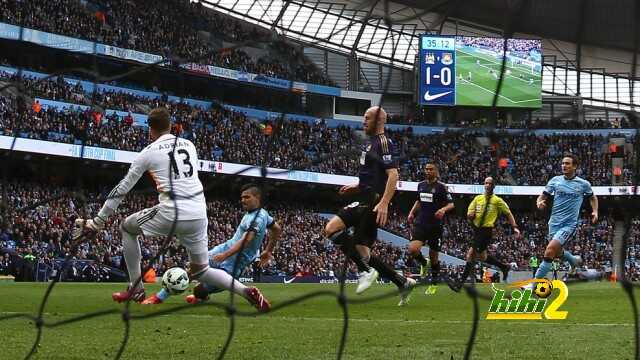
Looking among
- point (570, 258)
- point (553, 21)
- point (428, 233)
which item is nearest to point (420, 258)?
point (428, 233)

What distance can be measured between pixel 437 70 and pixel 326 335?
35.5 meters

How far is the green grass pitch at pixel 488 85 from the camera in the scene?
3891 cm

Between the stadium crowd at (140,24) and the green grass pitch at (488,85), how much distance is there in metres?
8.70

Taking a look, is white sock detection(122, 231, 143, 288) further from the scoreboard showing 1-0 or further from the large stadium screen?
the scoreboard showing 1-0

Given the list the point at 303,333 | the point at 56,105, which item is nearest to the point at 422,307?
the point at 303,333

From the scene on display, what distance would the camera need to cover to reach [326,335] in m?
6.16

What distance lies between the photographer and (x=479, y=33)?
38.7 metres

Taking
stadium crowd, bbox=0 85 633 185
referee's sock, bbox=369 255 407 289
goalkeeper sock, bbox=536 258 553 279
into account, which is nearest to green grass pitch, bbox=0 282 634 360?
referee's sock, bbox=369 255 407 289

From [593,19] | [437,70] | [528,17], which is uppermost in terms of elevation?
[437,70]

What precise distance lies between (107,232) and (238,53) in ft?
59.9

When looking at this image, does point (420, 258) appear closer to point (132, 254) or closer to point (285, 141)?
point (132, 254)

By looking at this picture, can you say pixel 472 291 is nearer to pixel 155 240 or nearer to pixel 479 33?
pixel 155 240

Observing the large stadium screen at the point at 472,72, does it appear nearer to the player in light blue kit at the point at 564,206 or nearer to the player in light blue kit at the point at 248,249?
the player in light blue kit at the point at 564,206

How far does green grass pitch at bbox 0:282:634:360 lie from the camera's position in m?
5.14
